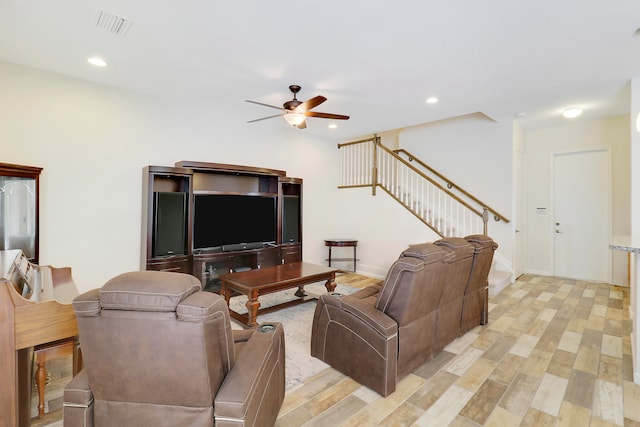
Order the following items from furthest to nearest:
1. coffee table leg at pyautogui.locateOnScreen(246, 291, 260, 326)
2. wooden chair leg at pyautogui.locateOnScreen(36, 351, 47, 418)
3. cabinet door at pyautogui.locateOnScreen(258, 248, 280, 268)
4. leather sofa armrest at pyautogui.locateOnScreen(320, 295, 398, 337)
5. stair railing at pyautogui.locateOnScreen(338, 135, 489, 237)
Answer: stair railing at pyautogui.locateOnScreen(338, 135, 489, 237), cabinet door at pyautogui.locateOnScreen(258, 248, 280, 268), coffee table leg at pyautogui.locateOnScreen(246, 291, 260, 326), leather sofa armrest at pyautogui.locateOnScreen(320, 295, 398, 337), wooden chair leg at pyautogui.locateOnScreen(36, 351, 47, 418)

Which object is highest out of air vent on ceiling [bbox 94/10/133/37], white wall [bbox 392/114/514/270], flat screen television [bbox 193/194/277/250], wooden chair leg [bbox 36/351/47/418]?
air vent on ceiling [bbox 94/10/133/37]

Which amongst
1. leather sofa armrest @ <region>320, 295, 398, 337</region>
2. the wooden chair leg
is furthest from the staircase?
the wooden chair leg

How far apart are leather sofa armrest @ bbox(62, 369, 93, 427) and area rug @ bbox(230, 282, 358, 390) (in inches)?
49.8

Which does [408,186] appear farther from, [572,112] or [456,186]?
[572,112]

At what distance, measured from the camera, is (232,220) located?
4.68 meters

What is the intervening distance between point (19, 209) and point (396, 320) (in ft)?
12.1

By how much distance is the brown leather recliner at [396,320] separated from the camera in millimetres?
2043

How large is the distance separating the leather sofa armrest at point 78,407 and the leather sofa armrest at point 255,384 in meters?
0.57

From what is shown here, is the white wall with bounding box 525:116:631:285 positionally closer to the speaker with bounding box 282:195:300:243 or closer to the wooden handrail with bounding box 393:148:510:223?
the wooden handrail with bounding box 393:148:510:223

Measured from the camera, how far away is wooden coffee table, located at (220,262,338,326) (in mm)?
3129

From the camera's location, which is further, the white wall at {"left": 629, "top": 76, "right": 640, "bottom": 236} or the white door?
the white door

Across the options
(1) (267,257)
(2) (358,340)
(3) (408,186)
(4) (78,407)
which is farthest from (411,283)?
(3) (408,186)

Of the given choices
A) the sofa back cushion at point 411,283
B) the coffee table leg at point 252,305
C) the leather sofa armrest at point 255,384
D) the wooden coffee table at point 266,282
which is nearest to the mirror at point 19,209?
the wooden coffee table at point 266,282

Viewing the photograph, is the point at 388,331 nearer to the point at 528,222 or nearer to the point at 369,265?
the point at 369,265
